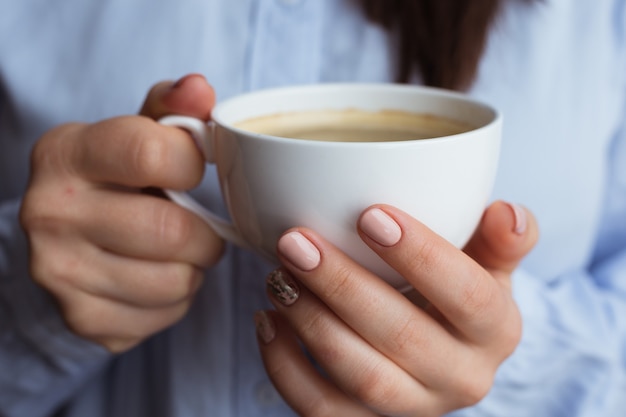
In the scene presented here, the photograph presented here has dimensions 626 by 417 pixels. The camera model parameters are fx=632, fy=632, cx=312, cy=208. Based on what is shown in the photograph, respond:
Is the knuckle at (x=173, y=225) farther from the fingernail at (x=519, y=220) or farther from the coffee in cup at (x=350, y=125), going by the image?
the fingernail at (x=519, y=220)

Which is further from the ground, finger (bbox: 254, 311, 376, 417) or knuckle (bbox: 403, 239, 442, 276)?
knuckle (bbox: 403, 239, 442, 276)

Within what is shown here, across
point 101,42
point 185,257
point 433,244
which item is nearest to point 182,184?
point 185,257

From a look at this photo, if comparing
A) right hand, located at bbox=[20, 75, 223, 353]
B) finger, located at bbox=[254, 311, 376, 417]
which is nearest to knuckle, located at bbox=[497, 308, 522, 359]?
finger, located at bbox=[254, 311, 376, 417]

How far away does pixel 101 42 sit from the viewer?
0.69m

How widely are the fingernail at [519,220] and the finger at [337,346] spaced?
14cm

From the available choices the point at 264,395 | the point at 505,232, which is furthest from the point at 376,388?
the point at 264,395

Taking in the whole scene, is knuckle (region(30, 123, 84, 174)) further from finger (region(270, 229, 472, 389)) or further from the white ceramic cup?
finger (region(270, 229, 472, 389))

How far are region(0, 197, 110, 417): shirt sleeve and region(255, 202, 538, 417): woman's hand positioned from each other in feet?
0.82

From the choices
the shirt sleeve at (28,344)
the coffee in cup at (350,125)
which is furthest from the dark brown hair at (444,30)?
the shirt sleeve at (28,344)

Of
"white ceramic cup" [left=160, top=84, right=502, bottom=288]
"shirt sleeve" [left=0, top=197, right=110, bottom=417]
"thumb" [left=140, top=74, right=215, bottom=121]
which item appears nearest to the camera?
"white ceramic cup" [left=160, top=84, right=502, bottom=288]

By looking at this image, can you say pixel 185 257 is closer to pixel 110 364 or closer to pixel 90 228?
pixel 90 228

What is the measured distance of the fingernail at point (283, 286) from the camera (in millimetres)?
430

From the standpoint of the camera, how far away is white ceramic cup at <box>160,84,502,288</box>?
0.36m

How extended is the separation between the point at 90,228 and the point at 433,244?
0.88 feet
